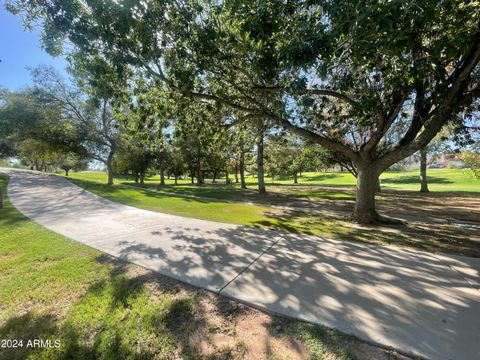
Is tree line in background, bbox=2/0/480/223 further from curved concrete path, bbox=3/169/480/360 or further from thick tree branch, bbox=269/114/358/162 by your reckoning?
curved concrete path, bbox=3/169/480/360

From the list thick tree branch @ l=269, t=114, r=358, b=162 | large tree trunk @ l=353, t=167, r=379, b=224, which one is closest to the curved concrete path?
large tree trunk @ l=353, t=167, r=379, b=224

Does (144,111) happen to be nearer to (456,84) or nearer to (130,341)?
(130,341)

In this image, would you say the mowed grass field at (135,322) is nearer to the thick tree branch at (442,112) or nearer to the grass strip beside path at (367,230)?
the grass strip beside path at (367,230)

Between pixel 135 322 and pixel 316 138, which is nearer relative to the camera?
pixel 135 322

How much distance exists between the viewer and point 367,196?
768 cm

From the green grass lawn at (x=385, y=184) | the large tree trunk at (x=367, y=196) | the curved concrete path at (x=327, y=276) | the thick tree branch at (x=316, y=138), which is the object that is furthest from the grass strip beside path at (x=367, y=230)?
the green grass lawn at (x=385, y=184)

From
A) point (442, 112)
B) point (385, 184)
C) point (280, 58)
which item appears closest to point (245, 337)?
point (280, 58)

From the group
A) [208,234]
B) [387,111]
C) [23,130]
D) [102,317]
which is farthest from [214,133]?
[23,130]

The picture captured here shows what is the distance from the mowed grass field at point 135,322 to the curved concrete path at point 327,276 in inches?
10.6

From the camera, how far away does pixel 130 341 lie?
2.31 m

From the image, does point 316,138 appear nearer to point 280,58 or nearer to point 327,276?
point 280,58

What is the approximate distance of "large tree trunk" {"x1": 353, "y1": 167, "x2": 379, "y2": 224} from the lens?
7598 millimetres

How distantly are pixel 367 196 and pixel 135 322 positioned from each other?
24.2 ft

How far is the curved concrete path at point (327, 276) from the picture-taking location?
2.43 meters
